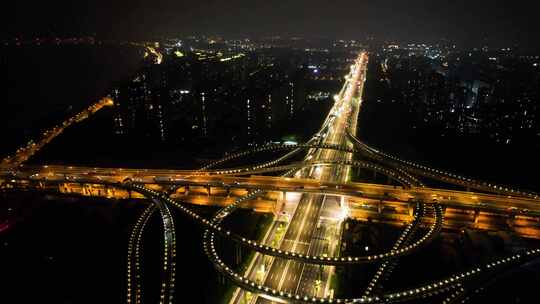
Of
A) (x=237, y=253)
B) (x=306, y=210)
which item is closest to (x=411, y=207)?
(x=306, y=210)

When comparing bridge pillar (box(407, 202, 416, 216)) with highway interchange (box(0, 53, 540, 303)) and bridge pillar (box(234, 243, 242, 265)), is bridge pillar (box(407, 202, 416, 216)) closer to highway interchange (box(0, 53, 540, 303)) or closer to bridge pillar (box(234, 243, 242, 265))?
highway interchange (box(0, 53, 540, 303))

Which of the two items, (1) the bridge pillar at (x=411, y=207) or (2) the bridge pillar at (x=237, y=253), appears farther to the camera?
(1) the bridge pillar at (x=411, y=207)

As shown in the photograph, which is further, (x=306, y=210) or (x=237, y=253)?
(x=306, y=210)

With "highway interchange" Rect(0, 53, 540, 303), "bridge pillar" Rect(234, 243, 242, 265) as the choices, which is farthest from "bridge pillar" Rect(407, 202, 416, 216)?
"bridge pillar" Rect(234, 243, 242, 265)

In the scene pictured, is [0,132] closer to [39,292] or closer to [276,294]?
[39,292]

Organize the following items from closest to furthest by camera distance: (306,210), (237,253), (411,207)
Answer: (237,253) < (411,207) < (306,210)

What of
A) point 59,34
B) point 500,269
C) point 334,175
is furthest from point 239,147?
point 59,34

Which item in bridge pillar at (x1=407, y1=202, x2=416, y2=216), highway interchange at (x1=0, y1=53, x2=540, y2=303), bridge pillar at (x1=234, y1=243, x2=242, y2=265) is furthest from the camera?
bridge pillar at (x1=407, y1=202, x2=416, y2=216)

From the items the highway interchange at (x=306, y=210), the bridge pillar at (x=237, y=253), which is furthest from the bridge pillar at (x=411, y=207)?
the bridge pillar at (x=237, y=253)

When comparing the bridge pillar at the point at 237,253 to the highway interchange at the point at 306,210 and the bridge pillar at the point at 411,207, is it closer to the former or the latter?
the highway interchange at the point at 306,210

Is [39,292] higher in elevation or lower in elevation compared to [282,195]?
lower

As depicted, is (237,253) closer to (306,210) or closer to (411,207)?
(306,210)
